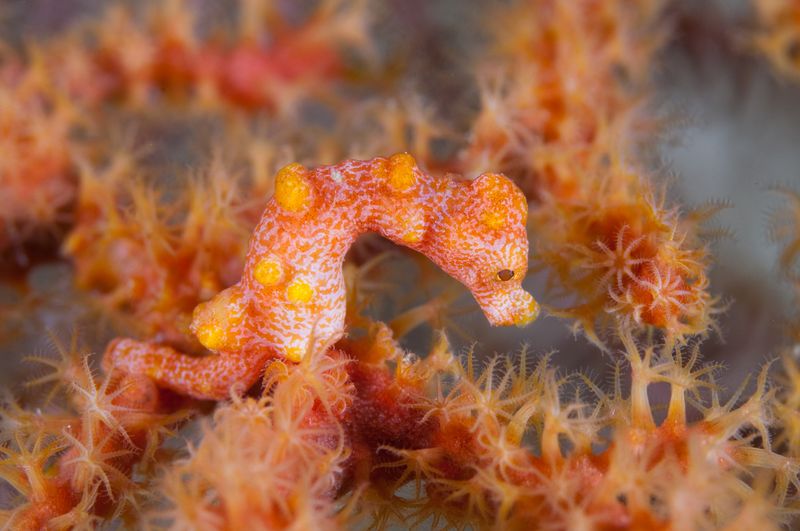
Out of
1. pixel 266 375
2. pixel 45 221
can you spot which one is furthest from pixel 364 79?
pixel 266 375

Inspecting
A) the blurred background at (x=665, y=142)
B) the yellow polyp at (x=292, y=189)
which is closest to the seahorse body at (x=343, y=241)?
the yellow polyp at (x=292, y=189)

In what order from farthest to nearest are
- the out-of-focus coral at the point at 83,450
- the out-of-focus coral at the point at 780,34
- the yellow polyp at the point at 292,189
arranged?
1. the out-of-focus coral at the point at 780,34
2. the out-of-focus coral at the point at 83,450
3. the yellow polyp at the point at 292,189

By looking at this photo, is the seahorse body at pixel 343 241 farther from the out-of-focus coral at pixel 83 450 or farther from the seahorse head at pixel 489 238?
the out-of-focus coral at pixel 83 450

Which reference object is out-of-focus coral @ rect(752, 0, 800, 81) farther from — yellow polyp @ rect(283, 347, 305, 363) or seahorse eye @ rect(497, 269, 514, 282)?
yellow polyp @ rect(283, 347, 305, 363)

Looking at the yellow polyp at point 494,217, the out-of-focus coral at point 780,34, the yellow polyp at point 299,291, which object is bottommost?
the yellow polyp at point 299,291

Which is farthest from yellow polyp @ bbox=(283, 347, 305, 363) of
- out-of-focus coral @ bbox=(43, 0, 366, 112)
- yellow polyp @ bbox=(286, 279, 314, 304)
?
out-of-focus coral @ bbox=(43, 0, 366, 112)

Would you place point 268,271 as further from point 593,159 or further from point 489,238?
point 593,159

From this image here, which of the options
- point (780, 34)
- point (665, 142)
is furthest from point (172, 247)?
point (780, 34)
